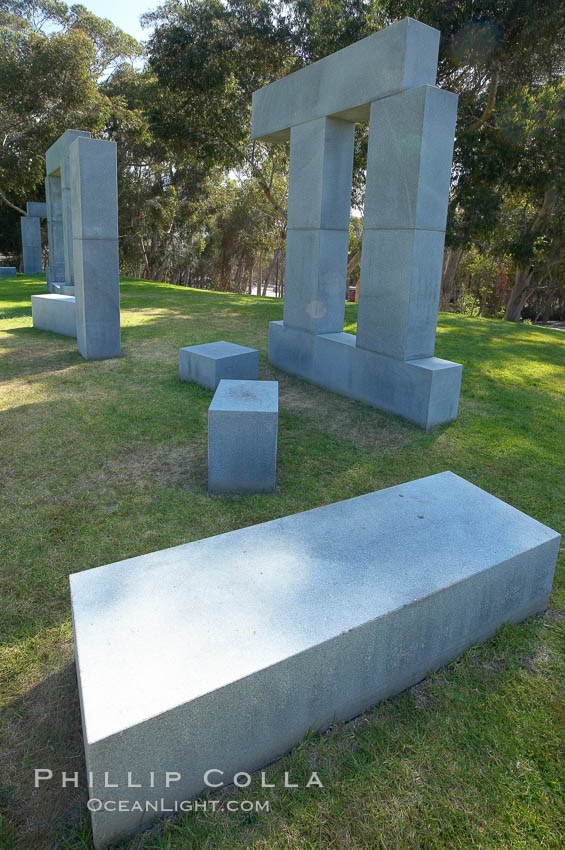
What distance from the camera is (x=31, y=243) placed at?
25031 mm

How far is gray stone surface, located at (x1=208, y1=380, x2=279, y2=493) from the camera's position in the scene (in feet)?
15.2

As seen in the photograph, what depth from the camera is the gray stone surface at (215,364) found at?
23.9ft

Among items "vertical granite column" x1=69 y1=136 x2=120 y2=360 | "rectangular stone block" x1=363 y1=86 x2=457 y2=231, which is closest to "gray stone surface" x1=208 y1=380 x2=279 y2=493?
"rectangular stone block" x1=363 y1=86 x2=457 y2=231

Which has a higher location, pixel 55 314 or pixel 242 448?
pixel 55 314

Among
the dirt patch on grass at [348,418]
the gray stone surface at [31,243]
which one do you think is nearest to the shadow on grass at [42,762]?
the dirt patch on grass at [348,418]

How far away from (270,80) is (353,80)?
1297 cm

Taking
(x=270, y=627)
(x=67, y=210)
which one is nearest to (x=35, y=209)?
(x=67, y=210)

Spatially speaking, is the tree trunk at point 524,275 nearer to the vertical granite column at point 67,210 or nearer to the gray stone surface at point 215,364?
the vertical granite column at point 67,210

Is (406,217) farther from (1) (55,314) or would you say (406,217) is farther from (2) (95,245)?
(1) (55,314)

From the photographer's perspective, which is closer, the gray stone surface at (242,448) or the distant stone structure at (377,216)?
the gray stone surface at (242,448)

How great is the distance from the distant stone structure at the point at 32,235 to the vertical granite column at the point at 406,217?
22137 millimetres

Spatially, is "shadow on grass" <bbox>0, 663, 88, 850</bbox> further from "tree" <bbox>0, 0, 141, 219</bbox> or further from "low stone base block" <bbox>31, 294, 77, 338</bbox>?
"tree" <bbox>0, 0, 141, 219</bbox>

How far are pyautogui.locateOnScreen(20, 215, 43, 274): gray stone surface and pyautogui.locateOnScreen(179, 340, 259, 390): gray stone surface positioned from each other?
2093cm

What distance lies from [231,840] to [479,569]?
1.64 m
